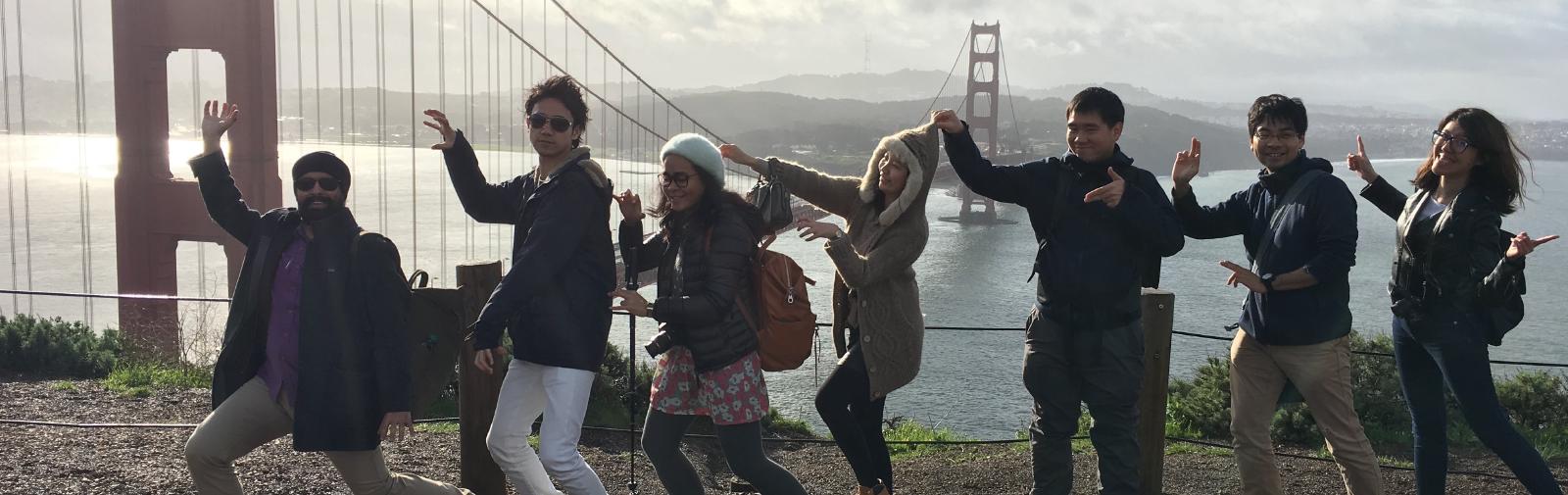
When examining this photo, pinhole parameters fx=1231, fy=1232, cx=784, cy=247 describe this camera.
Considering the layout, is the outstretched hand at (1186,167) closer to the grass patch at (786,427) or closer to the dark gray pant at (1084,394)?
the dark gray pant at (1084,394)

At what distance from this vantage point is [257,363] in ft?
10.3

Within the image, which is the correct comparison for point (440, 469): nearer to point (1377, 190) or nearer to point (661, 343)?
point (661, 343)

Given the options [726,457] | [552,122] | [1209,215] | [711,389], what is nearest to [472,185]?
[552,122]

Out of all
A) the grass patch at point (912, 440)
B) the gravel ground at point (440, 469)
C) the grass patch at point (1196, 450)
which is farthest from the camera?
the grass patch at point (912, 440)

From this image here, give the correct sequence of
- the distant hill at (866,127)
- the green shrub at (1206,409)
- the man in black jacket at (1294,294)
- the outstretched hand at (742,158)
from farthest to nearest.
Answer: the distant hill at (866,127) < the green shrub at (1206,409) < the outstretched hand at (742,158) < the man in black jacket at (1294,294)

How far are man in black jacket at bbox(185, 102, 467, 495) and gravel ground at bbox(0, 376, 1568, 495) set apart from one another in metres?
1.24

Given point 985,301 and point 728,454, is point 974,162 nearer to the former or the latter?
point 728,454

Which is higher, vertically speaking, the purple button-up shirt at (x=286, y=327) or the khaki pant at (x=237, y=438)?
the purple button-up shirt at (x=286, y=327)

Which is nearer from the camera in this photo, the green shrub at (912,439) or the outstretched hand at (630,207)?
the outstretched hand at (630,207)

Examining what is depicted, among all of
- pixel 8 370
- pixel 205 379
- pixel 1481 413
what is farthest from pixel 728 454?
pixel 8 370

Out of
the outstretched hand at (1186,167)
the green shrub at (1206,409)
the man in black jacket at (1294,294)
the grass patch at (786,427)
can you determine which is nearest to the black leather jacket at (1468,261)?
the man in black jacket at (1294,294)

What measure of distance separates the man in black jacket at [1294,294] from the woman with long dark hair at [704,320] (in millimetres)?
1337

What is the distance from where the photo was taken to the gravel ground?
443 cm

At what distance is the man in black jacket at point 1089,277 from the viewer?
328 centimetres
